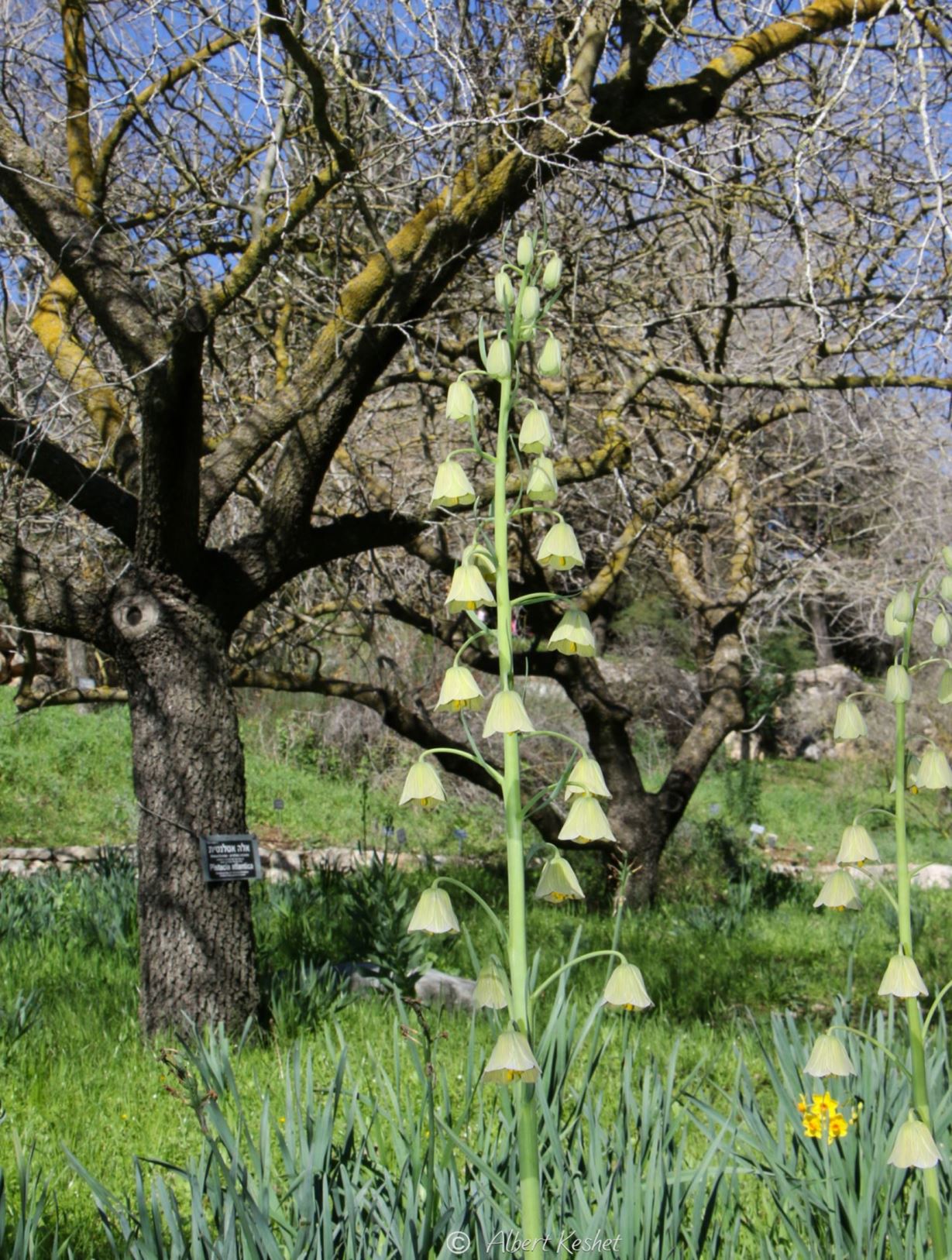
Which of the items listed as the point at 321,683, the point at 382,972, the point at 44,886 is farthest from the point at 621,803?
the point at 44,886

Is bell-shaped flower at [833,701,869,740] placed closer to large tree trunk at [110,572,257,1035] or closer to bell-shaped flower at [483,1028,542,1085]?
bell-shaped flower at [483,1028,542,1085]

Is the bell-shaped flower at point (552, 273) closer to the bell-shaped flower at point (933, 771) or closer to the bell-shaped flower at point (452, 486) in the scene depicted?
the bell-shaped flower at point (452, 486)

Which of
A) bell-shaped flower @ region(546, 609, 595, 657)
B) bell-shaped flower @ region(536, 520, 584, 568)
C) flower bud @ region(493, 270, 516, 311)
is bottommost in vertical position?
bell-shaped flower @ region(546, 609, 595, 657)

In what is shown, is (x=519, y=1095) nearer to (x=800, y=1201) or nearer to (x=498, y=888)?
(x=800, y=1201)

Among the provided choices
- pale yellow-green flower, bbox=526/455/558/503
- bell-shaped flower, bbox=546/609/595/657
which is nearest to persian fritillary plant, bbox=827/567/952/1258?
bell-shaped flower, bbox=546/609/595/657

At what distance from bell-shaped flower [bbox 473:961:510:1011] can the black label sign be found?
252 cm

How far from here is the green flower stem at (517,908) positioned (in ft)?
5.11

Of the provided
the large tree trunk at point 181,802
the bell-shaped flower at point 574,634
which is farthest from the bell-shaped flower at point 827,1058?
the large tree trunk at point 181,802

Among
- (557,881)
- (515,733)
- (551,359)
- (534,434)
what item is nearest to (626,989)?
(557,881)

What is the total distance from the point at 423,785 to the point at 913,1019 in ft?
2.97

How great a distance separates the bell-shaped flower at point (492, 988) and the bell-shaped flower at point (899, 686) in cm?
85

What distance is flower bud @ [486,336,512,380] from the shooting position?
6.07 feet

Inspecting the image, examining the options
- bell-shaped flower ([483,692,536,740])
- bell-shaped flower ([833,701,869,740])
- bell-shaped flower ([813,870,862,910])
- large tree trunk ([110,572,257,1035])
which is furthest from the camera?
large tree trunk ([110,572,257,1035])

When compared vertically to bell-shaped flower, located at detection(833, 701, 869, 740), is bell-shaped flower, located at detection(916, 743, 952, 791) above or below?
below
